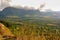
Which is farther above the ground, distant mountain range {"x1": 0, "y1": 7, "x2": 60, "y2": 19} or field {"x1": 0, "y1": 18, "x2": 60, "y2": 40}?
distant mountain range {"x1": 0, "y1": 7, "x2": 60, "y2": 19}

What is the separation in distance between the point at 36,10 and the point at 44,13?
0.50ft

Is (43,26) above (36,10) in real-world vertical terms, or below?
below

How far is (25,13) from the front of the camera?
94.6 inches

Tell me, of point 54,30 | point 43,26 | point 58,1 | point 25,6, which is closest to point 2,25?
point 25,6

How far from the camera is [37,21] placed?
2.37 m

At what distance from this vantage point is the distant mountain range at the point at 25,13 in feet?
7.77

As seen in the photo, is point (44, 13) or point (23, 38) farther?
point (44, 13)

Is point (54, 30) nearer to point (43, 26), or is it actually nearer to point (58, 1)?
point (43, 26)

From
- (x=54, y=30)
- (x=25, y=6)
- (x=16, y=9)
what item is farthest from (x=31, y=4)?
(x=54, y=30)

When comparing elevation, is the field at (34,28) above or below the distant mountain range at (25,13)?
below

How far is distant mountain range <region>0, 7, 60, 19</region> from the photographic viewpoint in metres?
2.37

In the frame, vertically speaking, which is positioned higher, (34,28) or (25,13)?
(25,13)

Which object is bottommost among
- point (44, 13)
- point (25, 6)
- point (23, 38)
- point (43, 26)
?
point (23, 38)

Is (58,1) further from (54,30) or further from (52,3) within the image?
(54,30)
